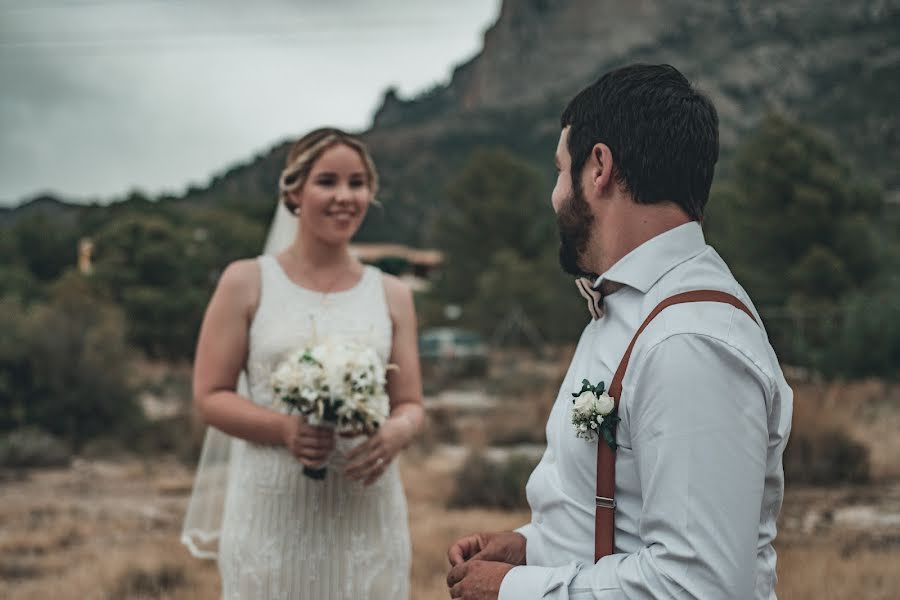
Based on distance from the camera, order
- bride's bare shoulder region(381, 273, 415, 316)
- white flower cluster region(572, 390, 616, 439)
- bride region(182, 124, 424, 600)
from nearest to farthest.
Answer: white flower cluster region(572, 390, 616, 439) → bride region(182, 124, 424, 600) → bride's bare shoulder region(381, 273, 415, 316)

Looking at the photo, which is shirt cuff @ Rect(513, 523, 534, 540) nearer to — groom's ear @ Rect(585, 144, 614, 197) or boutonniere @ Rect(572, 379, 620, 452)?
boutonniere @ Rect(572, 379, 620, 452)

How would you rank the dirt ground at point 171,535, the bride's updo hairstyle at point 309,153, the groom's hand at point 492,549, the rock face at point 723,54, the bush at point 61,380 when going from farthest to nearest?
the rock face at point 723,54
the bush at point 61,380
the dirt ground at point 171,535
the bride's updo hairstyle at point 309,153
the groom's hand at point 492,549

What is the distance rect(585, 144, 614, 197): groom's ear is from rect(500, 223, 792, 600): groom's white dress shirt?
147 mm

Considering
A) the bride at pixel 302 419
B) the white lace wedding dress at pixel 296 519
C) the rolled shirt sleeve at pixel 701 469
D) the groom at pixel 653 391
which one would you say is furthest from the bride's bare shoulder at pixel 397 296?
the rolled shirt sleeve at pixel 701 469

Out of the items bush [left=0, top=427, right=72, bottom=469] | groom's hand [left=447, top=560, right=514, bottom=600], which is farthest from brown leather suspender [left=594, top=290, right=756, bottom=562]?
bush [left=0, top=427, right=72, bottom=469]

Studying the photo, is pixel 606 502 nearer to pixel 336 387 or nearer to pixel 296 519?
pixel 336 387

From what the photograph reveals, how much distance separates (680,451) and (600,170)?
24.0 inches

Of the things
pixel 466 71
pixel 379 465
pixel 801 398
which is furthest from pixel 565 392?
pixel 466 71

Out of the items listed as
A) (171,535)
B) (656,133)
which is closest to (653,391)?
(656,133)

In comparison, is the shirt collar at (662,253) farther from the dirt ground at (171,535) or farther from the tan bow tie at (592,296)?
the dirt ground at (171,535)

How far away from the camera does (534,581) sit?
1.75 metres

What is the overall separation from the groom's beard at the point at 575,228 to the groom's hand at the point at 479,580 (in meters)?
0.66

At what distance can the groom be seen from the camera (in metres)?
1.52

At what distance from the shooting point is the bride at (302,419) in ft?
10.8
